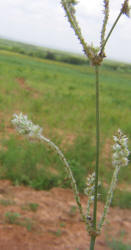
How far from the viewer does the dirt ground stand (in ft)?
10.1

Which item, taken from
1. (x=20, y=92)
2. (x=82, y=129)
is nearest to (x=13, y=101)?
(x=20, y=92)

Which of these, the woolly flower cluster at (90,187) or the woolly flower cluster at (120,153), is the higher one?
the woolly flower cluster at (120,153)

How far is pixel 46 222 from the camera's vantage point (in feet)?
11.6

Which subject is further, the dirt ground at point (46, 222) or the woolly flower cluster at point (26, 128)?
the dirt ground at point (46, 222)

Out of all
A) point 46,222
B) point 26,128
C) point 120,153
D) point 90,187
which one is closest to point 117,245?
point 46,222

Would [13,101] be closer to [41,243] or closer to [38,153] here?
[38,153]

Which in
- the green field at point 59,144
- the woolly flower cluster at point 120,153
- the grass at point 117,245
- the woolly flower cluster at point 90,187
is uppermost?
the woolly flower cluster at point 120,153

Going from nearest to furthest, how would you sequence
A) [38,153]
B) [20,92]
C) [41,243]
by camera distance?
[41,243] → [38,153] → [20,92]

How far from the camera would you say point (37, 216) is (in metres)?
3.65

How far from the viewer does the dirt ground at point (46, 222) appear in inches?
121

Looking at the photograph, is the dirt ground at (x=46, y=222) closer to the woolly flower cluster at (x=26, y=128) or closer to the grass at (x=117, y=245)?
the grass at (x=117, y=245)

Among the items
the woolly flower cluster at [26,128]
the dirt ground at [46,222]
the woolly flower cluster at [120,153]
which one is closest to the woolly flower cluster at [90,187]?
the woolly flower cluster at [120,153]

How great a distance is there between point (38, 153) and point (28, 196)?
1579 millimetres

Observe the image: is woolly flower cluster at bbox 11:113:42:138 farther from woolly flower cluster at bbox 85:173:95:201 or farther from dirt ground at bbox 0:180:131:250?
dirt ground at bbox 0:180:131:250
